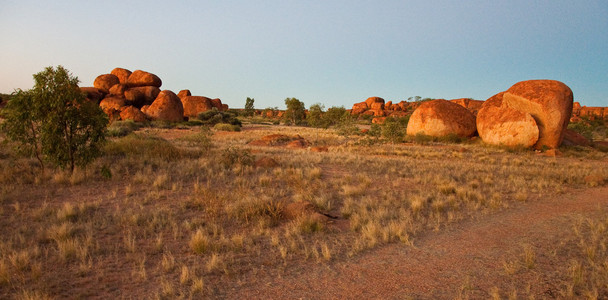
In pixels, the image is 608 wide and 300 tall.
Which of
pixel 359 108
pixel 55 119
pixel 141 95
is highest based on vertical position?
pixel 359 108

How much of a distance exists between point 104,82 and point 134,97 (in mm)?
4067

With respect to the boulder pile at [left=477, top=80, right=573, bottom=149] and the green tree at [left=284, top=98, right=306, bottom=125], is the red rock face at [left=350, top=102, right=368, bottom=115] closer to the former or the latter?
the green tree at [left=284, top=98, right=306, bottom=125]

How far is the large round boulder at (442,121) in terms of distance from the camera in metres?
22.1

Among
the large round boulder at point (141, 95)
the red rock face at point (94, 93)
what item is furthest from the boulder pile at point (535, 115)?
the red rock face at point (94, 93)

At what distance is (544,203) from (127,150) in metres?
12.8

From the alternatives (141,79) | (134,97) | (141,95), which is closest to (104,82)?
(141,79)

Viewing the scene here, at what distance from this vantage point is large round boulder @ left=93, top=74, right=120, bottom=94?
34219 mm

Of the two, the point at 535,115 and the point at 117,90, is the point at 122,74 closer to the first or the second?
the point at 117,90

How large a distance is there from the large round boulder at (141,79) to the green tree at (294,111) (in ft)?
75.6

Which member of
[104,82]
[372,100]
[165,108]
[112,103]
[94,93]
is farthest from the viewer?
[372,100]

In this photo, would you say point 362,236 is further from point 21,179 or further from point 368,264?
point 21,179

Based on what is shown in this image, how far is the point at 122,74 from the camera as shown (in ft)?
118

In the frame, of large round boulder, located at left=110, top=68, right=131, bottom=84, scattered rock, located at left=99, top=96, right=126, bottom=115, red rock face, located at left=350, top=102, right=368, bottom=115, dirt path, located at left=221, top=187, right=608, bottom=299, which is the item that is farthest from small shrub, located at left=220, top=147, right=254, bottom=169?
red rock face, located at left=350, top=102, right=368, bottom=115

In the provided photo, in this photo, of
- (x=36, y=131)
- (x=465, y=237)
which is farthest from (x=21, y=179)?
(x=465, y=237)
